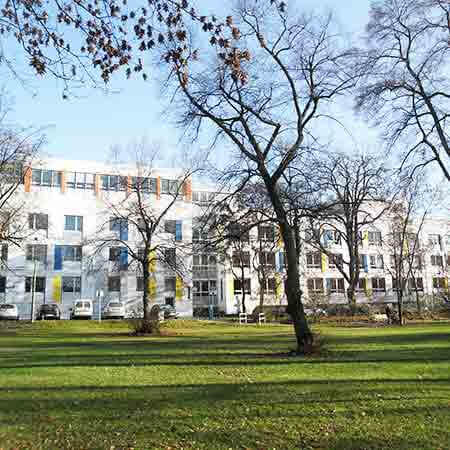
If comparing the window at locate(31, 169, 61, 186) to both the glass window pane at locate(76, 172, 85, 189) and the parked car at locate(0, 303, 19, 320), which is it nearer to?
the glass window pane at locate(76, 172, 85, 189)

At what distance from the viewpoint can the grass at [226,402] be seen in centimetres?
626

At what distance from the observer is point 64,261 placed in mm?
53156

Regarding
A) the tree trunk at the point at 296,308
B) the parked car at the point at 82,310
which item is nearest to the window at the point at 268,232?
the tree trunk at the point at 296,308

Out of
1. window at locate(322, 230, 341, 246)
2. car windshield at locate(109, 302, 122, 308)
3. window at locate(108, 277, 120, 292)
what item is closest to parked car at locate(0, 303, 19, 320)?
car windshield at locate(109, 302, 122, 308)

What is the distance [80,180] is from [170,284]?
50.7 feet

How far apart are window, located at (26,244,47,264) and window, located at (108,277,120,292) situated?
23.0 ft

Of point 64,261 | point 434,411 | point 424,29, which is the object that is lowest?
point 434,411

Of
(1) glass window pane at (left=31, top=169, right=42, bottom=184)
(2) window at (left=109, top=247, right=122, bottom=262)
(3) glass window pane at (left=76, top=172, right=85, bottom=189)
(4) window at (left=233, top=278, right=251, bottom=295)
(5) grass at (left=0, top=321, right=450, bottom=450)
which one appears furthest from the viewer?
(4) window at (left=233, top=278, right=251, bottom=295)

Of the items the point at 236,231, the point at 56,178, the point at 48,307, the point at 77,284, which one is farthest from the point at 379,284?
the point at 236,231

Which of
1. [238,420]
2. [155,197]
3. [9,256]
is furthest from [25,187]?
[238,420]

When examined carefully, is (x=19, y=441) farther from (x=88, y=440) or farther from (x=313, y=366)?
(x=313, y=366)

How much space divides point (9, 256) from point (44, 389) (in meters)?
45.1

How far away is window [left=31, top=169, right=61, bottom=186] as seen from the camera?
180 feet

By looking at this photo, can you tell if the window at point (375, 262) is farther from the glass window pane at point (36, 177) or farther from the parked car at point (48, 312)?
the glass window pane at point (36, 177)
